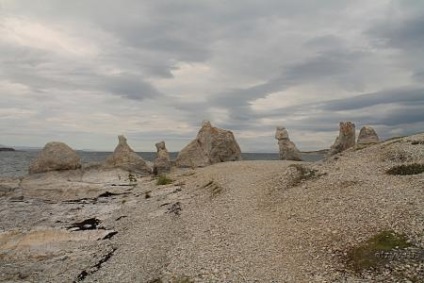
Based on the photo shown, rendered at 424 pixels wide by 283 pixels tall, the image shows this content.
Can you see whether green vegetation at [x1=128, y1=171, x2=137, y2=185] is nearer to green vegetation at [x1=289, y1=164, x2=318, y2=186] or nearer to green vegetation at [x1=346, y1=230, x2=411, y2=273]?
green vegetation at [x1=289, y1=164, x2=318, y2=186]

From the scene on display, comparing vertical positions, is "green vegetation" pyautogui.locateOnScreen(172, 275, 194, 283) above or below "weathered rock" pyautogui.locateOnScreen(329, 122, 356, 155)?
below

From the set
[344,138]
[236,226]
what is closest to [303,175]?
[236,226]

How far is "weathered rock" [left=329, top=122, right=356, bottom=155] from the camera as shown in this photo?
58.7 meters

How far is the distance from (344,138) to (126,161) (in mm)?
29869

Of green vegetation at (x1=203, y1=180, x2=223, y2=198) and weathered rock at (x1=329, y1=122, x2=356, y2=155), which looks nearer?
green vegetation at (x1=203, y1=180, x2=223, y2=198)

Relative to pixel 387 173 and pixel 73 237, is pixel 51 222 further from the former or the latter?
pixel 387 173

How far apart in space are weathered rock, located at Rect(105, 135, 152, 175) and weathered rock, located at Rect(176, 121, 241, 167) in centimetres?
637

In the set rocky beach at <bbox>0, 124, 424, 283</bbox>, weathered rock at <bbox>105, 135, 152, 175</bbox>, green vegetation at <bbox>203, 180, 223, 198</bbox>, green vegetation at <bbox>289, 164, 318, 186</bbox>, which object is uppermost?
weathered rock at <bbox>105, 135, 152, 175</bbox>

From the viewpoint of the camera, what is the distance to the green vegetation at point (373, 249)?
1941cm

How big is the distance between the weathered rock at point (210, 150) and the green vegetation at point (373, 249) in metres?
43.9

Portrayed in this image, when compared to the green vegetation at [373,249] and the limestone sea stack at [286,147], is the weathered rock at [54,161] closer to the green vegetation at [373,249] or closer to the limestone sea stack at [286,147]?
the limestone sea stack at [286,147]

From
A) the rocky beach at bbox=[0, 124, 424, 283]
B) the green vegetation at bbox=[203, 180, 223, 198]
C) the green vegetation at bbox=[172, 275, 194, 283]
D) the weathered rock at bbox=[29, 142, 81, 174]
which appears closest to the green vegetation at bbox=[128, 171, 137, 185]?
the rocky beach at bbox=[0, 124, 424, 283]

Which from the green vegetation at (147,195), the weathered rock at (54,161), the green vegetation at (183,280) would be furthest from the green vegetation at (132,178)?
the green vegetation at (183,280)

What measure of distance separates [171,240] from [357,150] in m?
24.5
